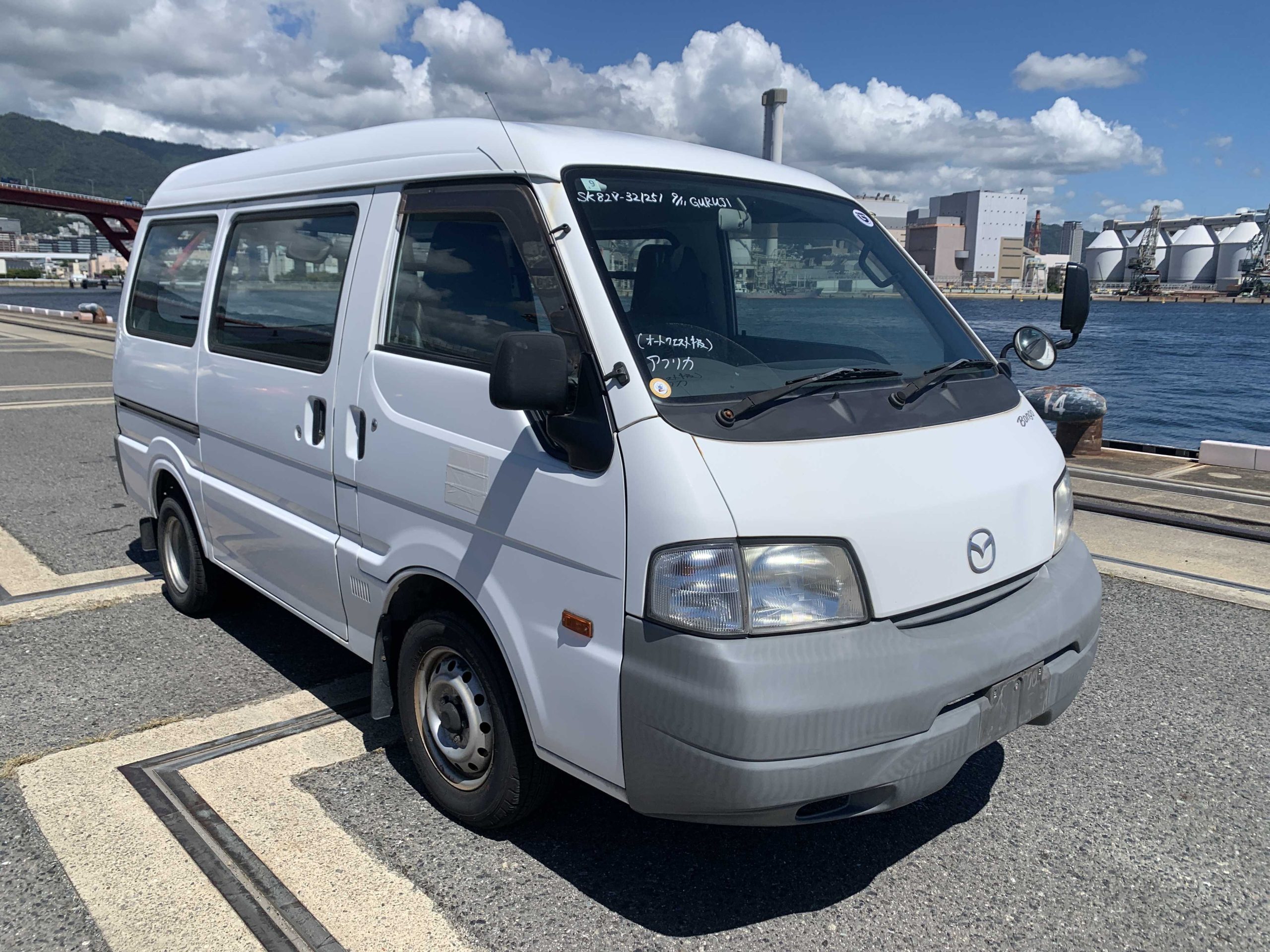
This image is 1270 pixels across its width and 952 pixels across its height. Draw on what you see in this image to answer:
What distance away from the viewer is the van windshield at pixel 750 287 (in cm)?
259

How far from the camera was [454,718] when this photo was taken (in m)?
2.96

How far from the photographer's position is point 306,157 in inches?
143

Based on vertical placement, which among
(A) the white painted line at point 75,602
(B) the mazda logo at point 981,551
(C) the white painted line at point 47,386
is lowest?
(A) the white painted line at point 75,602

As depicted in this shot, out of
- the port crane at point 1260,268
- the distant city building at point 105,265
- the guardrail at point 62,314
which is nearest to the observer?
the guardrail at point 62,314

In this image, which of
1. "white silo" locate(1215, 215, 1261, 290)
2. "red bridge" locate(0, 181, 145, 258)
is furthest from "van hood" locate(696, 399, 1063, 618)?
"white silo" locate(1215, 215, 1261, 290)

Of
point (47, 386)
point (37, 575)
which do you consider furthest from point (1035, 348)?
point (47, 386)

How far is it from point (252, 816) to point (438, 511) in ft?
3.94

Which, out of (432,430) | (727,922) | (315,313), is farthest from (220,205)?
(727,922)

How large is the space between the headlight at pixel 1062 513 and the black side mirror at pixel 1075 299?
764 millimetres

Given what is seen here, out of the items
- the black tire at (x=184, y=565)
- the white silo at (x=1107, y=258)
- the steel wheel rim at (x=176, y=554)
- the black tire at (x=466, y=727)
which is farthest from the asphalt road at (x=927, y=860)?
the white silo at (x=1107, y=258)

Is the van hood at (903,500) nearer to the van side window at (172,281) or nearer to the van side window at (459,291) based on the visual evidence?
the van side window at (459,291)

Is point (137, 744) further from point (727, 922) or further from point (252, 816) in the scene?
point (727, 922)

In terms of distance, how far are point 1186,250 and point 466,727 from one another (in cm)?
17117

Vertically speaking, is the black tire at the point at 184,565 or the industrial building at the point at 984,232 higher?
the industrial building at the point at 984,232
